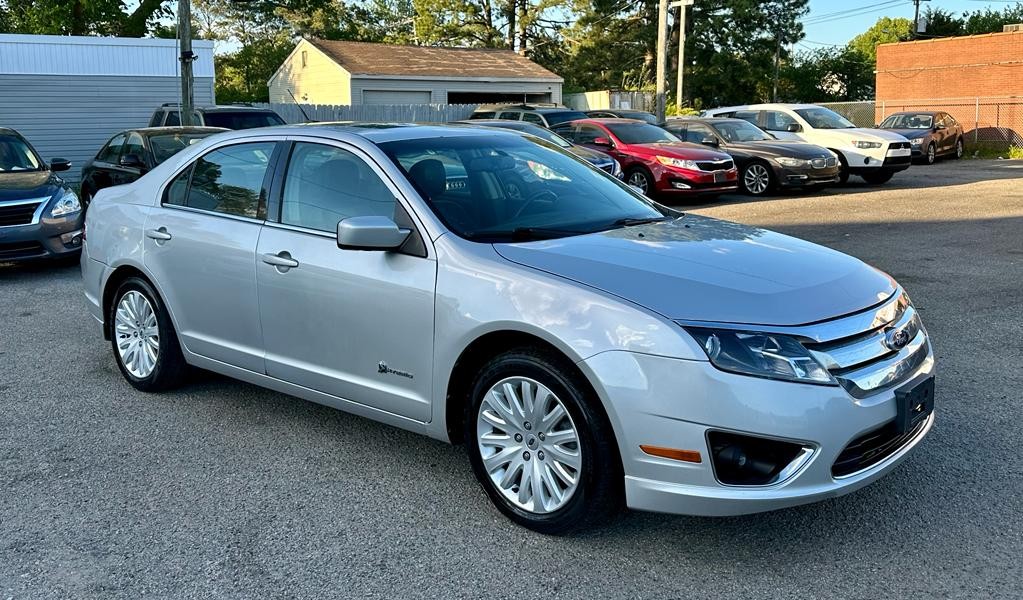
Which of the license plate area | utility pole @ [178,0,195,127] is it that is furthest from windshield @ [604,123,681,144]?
the license plate area

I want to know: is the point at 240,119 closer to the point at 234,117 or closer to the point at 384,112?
the point at 234,117

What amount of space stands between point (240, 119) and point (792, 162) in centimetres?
1013

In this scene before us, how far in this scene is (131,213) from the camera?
18.6 feet

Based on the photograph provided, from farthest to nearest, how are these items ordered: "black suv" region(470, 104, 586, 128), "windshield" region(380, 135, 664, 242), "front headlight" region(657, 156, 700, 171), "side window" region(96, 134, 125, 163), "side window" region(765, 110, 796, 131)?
1. "side window" region(765, 110, 796, 131)
2. "black suv" region(470, 104, 586, 128)
3. "front headlight" region(657, 156, 700, 171)
4. "side window" region(96, 134, 125, 163)
5. "windshield" region(380, 135, 664, 242)

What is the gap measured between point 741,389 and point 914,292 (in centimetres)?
573

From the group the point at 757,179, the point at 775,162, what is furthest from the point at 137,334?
the point at 757,179

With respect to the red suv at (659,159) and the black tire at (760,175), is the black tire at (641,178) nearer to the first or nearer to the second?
the red suv at (659,159)

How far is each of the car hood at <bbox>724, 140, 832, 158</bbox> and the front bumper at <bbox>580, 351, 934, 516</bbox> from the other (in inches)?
583

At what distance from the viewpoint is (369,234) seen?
158 inches

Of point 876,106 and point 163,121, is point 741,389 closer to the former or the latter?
point 163,121

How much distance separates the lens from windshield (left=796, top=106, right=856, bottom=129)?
20.3 m

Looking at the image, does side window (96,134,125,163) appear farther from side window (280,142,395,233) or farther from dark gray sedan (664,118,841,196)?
dark gray sedan (664,118,841,196)

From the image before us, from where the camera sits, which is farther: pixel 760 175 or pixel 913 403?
pixel 760 175

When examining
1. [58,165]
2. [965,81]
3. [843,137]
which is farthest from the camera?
[965,81]
